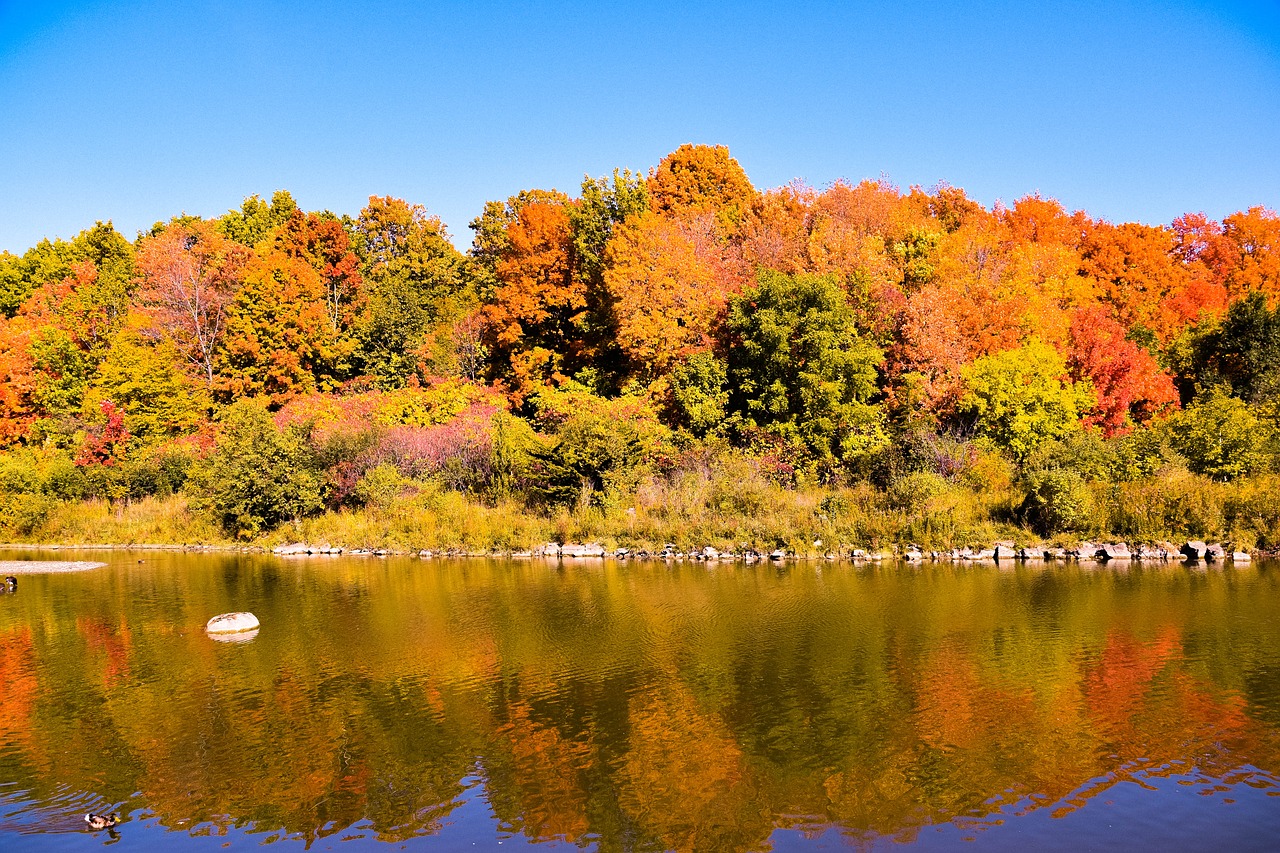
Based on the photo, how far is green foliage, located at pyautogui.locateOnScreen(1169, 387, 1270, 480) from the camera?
95.2 ft

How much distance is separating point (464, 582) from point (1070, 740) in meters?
18.2

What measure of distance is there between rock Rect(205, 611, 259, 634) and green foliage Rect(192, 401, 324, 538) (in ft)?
50.7

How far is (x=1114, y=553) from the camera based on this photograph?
2739cm

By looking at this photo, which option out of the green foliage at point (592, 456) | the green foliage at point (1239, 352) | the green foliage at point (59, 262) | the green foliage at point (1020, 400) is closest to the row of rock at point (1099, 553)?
the green foliage at point (1020, 400)

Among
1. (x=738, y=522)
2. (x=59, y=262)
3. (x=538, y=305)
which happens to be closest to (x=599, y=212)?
(x=538, y=305)

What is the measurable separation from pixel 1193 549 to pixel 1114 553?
2.08 meters

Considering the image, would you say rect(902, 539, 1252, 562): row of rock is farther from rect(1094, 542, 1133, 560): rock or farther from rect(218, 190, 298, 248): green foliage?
rect(218, 190, 298, 248): green foliage

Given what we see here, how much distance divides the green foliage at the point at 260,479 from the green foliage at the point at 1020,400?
2559 centimetres

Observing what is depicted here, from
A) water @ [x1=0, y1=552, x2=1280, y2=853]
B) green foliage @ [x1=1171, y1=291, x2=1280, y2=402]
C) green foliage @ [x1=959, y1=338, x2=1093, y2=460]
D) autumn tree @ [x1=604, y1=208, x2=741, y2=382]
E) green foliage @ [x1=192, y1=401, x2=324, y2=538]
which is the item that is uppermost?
autumn tree @ [x1=604, y1=208, x2=741, y2=382]

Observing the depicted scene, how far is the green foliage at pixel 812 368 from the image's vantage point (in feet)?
115

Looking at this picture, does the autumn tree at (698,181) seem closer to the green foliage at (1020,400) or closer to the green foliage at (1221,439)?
the green foliage at (1020,400)

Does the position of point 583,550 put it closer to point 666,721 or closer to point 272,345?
point 666,721

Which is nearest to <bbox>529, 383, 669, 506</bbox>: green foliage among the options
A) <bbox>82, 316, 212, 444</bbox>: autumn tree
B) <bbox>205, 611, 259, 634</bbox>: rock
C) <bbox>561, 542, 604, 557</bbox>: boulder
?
<bbox>561, 542, 604, 557</bbox>: boulder

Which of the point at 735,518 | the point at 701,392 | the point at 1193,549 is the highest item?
the point at 701,392
